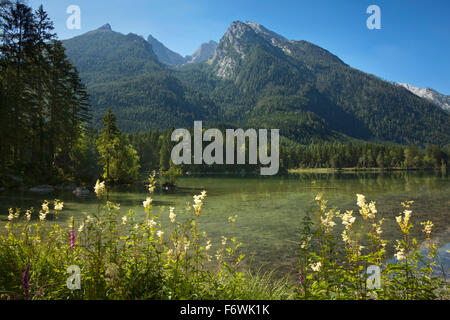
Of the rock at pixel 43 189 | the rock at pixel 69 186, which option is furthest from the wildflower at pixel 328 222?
the rock at pixel 69 186

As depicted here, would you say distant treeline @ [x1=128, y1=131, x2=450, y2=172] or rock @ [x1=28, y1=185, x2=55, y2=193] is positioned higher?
distant treeline @ [x1=128, y1=131, x2=450, y2=172]

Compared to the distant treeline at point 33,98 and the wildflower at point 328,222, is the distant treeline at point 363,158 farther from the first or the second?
the wildflower at point 328,222

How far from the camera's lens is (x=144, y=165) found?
445ft

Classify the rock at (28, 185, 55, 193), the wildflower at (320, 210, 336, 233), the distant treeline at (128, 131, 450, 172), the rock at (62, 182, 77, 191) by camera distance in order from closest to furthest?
the wildflower at (320, 210, 336, 233), the rock at (28, 185, 55, 193), the rock at (62, 182, 77, 191), the distant treeline at (128, 131, 450, 172)

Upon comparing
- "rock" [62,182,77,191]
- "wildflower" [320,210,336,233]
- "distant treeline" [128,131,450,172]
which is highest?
"distant treeline" [128,131,450,172]

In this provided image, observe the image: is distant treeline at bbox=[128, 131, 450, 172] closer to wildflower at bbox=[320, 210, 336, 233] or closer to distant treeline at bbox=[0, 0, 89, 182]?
distant treeline at bbox=[0, 0, 89, 182]

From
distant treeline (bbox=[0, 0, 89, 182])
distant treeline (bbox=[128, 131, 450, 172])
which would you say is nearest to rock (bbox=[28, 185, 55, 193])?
distant treeline (bbox=[0, 0, 89, 182])

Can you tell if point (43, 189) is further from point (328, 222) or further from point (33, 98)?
point (328, 222)

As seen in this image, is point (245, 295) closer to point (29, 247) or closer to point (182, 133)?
point (29, 247)

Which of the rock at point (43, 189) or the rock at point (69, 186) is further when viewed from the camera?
the rock at point (69, 186)

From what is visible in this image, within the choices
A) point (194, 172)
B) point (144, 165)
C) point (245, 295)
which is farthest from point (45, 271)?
point (144, 165)

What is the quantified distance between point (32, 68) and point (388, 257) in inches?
1769

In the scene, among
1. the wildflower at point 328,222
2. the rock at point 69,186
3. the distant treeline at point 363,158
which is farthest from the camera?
the distant treeline at point 363,158

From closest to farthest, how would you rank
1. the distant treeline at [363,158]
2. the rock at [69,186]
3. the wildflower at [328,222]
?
the wildflower at [328,222], the rock at [69,186], the distant treeline at [363,158]
